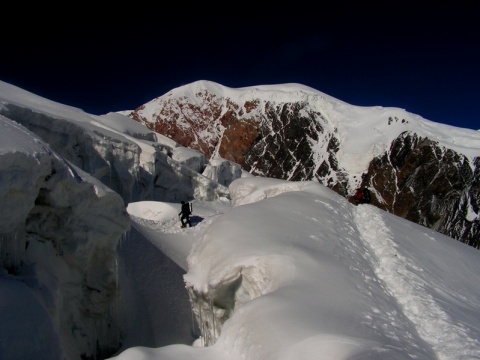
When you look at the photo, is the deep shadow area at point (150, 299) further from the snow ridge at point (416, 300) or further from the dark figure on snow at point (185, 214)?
the snow ridge at point (416, 300)

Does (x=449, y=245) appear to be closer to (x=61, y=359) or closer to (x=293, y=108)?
(x=61, y=359)

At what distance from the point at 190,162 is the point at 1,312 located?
97.3 feet

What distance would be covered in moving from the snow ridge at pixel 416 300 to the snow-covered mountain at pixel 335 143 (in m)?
53.7

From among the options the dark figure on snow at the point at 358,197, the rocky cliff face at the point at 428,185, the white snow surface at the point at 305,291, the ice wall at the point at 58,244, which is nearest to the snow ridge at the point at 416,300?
the white snow surface at the point at 305,291

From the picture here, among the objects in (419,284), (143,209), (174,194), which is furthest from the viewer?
(174,194)

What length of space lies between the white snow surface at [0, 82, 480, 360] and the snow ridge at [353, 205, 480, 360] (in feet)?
0.07

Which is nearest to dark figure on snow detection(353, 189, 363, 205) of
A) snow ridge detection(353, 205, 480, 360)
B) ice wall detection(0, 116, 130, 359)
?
snow ridge detection(353, 205, 480, 360)

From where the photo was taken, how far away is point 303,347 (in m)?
4.05

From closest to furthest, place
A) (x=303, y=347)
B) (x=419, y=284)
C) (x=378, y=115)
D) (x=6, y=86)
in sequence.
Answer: (x=303, y=347), (x=419, y=284), (x=6, y=86), (x=378, y=115)

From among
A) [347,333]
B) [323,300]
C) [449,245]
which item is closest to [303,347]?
[347,333]

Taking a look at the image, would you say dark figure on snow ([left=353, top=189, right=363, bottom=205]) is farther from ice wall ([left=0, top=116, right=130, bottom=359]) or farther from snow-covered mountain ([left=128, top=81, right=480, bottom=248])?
snow-covered mountain ([left=128, top=81, right=480, bottom=248])

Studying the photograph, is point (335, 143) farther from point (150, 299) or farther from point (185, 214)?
point (150, 299)

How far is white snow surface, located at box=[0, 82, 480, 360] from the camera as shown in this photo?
14.8 feet

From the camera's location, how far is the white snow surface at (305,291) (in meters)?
4.50
